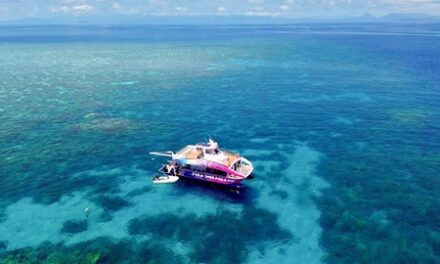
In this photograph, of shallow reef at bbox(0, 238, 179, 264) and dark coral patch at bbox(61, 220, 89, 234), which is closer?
shallow reef at bbox(0, 238, 179, 264)

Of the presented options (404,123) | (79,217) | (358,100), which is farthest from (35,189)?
(358,100)

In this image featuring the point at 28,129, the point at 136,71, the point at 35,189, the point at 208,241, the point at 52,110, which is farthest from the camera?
the point at 136,71

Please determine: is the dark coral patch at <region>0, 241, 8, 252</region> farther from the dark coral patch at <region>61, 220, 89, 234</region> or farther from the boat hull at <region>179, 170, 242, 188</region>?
the boat hull at <region>179, 170, 242, 188</region>

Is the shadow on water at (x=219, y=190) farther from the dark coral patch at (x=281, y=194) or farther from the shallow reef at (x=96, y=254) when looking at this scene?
the shallow reef at (x=96, y=254)

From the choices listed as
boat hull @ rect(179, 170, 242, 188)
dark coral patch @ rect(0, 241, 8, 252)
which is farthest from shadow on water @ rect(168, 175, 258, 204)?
dark coral patch @ rect(0, 241, 8, 252)

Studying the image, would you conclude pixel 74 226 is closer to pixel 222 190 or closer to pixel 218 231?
pixel 218 231

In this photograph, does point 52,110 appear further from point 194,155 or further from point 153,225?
point 153,225
